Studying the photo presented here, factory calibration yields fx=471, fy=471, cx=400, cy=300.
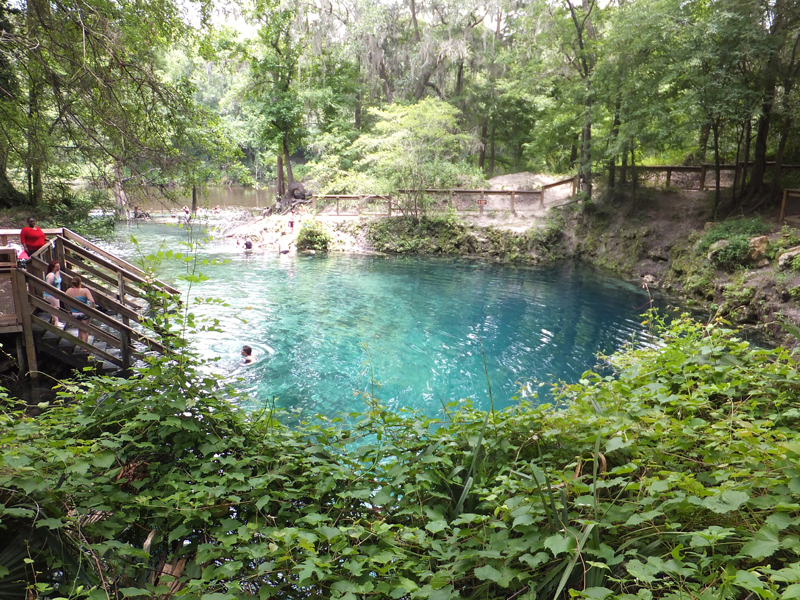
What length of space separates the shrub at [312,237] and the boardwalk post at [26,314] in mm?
19438

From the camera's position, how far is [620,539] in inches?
88.7

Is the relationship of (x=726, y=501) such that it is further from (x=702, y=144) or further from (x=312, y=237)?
(x=312, y=237)

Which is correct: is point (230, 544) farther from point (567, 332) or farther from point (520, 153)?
point (520, 153)

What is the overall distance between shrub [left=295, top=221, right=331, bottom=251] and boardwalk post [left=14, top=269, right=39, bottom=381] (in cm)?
1944

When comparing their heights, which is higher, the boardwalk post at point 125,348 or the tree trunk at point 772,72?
the tree trunk at point 772,72

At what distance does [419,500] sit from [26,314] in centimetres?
783

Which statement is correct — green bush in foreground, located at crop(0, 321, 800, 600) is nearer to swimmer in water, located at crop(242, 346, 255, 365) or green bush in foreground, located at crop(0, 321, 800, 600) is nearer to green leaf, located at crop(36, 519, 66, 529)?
green leaf, located at crop(36, 519, 66, 529)

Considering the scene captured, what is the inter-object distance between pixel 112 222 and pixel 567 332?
16422mm

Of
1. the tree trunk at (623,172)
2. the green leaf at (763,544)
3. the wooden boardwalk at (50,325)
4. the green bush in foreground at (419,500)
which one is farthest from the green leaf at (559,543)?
the tree trunk at (623,172)

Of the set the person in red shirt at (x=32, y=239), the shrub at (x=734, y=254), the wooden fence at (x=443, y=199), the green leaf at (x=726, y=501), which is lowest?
the shrub at (x=734, y=254)

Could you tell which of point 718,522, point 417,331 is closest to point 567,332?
point 417,331

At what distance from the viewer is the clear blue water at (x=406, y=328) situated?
953cm

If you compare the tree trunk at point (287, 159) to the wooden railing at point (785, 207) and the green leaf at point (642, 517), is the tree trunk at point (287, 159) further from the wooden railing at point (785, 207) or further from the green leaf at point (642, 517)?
the green leaf at point (642, 517)

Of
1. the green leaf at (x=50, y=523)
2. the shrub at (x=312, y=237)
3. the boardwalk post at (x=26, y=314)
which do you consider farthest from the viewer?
the shrub at (x=312, y=237)
